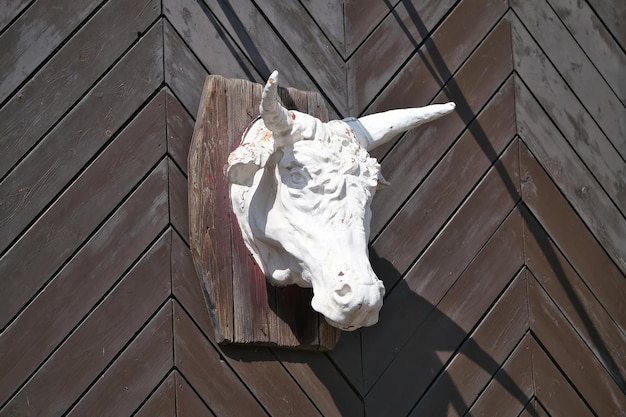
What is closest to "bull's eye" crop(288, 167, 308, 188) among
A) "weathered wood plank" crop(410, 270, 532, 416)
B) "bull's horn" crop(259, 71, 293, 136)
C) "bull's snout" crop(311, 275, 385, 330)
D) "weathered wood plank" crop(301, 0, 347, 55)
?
"bull's horn" crop(259, 71, 293, 136)

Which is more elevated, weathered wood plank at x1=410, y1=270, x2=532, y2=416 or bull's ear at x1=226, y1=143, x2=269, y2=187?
bull's ear at x1=226, y1=143, x2=269, y2=187

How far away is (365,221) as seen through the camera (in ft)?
11.2

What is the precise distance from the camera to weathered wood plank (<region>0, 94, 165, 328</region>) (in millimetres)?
3480

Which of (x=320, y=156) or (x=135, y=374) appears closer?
(x=320, y=156)

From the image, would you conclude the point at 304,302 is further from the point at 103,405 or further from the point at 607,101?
the point at 607,101

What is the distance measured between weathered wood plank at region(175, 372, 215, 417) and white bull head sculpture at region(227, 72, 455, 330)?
381mm

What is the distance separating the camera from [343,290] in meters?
3.20

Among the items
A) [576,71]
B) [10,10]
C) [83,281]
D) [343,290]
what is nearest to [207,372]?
[83,281]

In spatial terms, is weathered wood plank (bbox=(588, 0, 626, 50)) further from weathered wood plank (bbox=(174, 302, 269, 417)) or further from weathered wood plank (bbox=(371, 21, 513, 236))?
weathered wood plank (bbox=(174, 302, 269, 417))

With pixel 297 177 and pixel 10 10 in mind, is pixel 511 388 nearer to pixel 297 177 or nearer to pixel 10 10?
pixel 297 177

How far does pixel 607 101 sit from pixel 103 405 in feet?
6.92

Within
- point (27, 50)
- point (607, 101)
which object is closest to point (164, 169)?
point (27, 50)

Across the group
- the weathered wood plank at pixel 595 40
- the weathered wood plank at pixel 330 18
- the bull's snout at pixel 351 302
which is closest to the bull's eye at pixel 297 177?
the bull's snout at pixel 351 302

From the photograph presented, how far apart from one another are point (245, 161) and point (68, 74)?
2.06 feet
